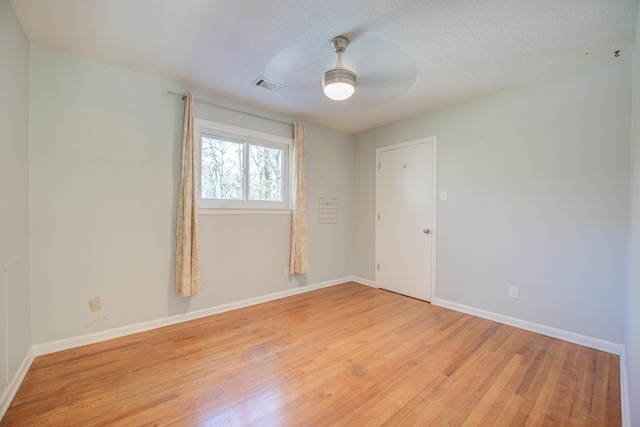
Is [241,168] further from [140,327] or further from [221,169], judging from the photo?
[140,327]

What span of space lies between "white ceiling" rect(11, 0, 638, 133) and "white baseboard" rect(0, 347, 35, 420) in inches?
93.1

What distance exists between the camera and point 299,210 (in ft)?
12.2

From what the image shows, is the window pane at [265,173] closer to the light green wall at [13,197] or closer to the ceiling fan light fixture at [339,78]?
the ceiling fan light fixture at [339,78]

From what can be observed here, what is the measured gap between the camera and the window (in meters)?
3.10

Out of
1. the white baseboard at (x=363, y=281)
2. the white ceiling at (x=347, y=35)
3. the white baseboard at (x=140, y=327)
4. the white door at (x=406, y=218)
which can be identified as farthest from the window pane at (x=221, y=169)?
the white baseboard at (x=363, y=281)

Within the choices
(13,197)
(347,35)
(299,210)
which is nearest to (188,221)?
(13,197)

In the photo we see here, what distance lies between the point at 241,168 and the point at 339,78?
1.73 metres

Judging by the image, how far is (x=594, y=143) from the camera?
2.36m

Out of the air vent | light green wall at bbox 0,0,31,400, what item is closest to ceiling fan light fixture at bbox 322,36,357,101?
the air vent

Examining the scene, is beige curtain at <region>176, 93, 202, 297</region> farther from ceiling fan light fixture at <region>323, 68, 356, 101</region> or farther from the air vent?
ceiling fan light fixture at <region>323, 68, 356, 101</region>

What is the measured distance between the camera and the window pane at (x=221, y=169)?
10.2 ft

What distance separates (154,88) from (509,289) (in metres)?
4.11

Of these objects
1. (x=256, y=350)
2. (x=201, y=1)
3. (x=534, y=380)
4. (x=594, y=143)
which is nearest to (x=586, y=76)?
(x=594, y=143)

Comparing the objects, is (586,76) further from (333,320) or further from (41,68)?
(41,68)
